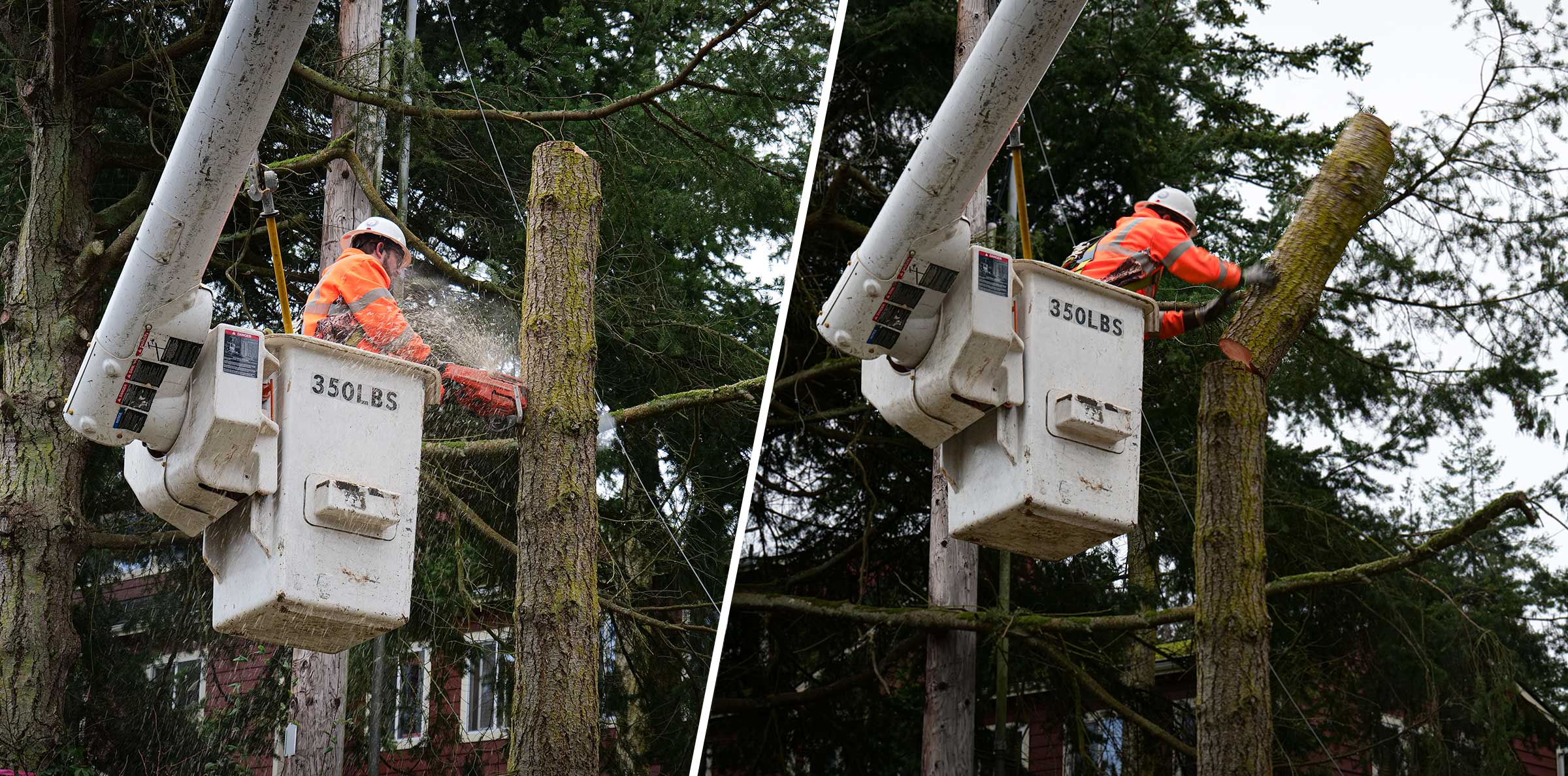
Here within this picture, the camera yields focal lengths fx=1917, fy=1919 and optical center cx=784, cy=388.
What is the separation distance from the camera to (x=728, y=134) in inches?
320

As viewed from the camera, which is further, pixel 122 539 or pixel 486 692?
pixel 122 539

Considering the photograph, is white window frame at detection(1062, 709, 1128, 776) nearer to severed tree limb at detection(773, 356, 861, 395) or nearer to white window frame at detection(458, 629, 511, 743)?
severed tree limb at detection(773, 356, 861, 395)

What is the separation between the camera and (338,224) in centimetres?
1077

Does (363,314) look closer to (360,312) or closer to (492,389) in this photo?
(360,312)

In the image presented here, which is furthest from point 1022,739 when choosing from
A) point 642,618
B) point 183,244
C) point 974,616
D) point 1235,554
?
point 183,244

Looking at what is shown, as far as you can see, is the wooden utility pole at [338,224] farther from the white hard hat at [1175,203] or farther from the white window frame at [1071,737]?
the white hard hat at [1175,203]

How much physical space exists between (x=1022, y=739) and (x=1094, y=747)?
4.80 feet

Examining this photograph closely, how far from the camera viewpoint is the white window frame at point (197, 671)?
1170 centimetres

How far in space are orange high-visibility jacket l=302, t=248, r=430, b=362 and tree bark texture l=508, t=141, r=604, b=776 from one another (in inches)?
23.0

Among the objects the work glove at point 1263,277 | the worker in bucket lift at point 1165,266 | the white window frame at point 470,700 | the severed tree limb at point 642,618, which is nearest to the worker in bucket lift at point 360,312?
the severed tree limb at point 642,618

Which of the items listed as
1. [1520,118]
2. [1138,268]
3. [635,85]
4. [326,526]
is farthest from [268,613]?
[1520,118]

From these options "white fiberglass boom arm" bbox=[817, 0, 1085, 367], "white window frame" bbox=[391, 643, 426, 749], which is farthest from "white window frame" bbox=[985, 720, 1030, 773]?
"white fiberglass boom arm" bbox=[817, 0, 1085, 367]

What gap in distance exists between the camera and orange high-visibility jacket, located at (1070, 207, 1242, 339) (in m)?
6.60

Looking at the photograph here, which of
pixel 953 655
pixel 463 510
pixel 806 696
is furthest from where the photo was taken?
pixel 953 655
